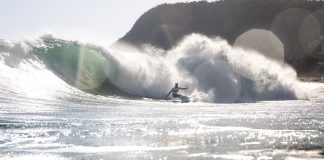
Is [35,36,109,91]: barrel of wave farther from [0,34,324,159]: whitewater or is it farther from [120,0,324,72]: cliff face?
[120,0,324,72]: cliff face

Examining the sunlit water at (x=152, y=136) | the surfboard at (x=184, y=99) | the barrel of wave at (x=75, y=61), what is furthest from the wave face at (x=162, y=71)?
the sunlit water at (x=152, y=136)

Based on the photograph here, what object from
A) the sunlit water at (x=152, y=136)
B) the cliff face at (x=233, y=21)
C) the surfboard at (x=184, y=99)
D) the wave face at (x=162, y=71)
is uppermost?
the cliff face at (x=233, y=21)

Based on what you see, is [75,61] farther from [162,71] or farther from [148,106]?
[148,106]

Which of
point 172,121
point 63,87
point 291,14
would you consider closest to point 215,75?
point 63,87

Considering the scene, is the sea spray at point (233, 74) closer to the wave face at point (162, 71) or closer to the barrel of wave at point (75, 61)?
the wave face at point (162, 71)

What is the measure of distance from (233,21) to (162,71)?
299 feet

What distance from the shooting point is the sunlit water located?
13.0 meters

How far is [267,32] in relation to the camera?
411ft

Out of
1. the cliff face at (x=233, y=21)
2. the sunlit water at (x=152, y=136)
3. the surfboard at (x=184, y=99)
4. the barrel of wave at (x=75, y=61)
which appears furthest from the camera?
the cliff face at (x=233, y=21)

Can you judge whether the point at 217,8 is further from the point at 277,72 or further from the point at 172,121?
the point at 172,121

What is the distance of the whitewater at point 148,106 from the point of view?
14.0m

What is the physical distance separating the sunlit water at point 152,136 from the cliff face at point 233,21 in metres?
94.8

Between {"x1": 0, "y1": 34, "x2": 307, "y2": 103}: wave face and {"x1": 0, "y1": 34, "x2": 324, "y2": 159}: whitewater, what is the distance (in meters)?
0.09

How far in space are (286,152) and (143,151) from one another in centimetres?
347
